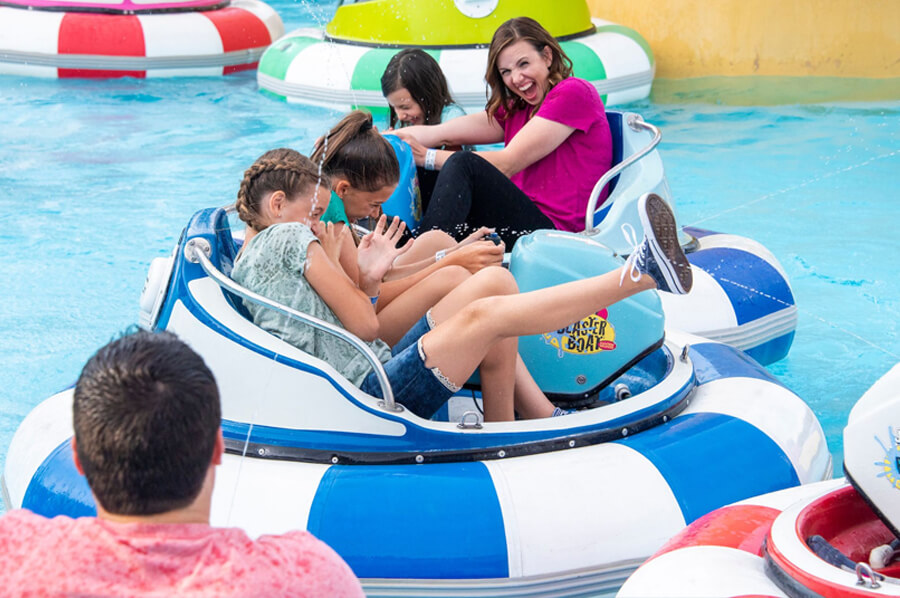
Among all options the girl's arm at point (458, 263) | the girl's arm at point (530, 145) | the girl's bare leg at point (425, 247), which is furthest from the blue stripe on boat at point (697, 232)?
the girl's arm at point (458, 263)

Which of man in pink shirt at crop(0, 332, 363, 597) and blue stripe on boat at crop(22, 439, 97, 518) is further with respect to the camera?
blue stripe on boat at crop(22, 439, 97, 518)

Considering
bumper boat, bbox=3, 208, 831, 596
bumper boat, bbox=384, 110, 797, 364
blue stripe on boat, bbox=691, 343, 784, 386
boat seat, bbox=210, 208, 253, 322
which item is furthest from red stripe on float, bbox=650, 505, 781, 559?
bumper boat, bbox=384, 110, 797, 364

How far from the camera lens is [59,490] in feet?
6.57

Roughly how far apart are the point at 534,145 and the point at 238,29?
18.0 ft

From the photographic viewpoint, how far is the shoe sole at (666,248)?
1.91m

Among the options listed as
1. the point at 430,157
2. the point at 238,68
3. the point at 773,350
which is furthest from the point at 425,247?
the point at 238,68

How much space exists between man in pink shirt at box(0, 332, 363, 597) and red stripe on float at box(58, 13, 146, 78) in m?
6.99

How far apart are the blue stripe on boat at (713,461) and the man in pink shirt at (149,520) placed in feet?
3.57

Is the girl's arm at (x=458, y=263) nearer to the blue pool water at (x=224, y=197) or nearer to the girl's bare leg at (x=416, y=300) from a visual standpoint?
the girl's bare leg at (x=416, y=300)

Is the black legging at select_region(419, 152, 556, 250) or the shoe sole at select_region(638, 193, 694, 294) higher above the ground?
the shoe sole at select_region(638, 193, 694, 294)

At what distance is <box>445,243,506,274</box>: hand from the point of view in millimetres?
2428

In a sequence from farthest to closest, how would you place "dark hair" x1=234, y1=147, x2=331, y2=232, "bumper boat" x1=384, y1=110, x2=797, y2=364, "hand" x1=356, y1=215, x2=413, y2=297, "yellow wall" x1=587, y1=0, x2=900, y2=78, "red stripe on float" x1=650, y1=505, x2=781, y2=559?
1. "yellow wall" x1=587, y1=0, x2=900, y2=78
2. "bumper boat" x1=384, y1=110, x2=797, y2=364
3. "hand" x1=356, y1=215, x2=413, y2=297
4. "dark hair" x1=234, y1=147, x2=331, y2=232
5. "red stripe on float" x1=650, y1=505, x2=781, y2=559

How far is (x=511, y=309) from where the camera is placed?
2.00m

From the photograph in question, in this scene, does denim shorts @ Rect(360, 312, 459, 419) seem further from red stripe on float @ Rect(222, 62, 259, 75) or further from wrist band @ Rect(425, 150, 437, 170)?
red stripe on float @ Rect(222, 62, 259, 75)
